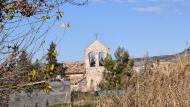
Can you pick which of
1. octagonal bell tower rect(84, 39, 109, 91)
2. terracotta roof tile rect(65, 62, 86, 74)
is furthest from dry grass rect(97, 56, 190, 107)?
terracotta roof tile rect(65, 62, 86, 74)

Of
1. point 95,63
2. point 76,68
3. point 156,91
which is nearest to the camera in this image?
point 156,91

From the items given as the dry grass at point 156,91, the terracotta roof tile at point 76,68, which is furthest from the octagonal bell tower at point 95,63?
the dry grass at point 156,91

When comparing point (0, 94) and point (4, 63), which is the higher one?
point (4, 63)

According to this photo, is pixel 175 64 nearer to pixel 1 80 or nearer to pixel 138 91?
pixel 138 91

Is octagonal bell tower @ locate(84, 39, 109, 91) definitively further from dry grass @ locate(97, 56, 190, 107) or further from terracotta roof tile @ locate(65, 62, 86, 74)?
dry grass @ locate(97, 56, 190, 107)

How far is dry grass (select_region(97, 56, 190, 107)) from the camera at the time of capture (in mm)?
8586

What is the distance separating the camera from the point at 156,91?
29.1ft

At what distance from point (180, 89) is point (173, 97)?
311 millimetres

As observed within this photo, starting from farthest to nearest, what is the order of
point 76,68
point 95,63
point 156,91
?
point 76,68 < point 95,63 < point 156,91

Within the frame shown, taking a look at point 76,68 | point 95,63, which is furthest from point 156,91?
point 76,68

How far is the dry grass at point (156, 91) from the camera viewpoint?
28.2ft

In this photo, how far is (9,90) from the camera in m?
4.19

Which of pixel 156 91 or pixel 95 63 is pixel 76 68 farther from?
pixel 156 91

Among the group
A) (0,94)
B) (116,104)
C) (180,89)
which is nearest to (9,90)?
(0,94)
